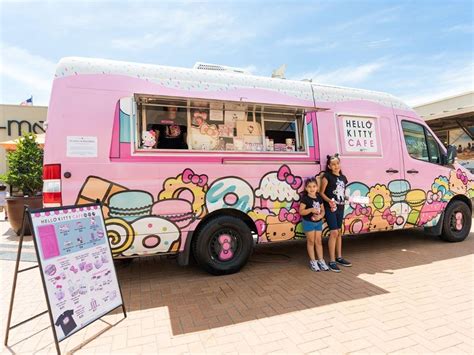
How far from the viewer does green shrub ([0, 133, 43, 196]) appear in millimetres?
7492

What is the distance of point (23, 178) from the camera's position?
750 centimetres

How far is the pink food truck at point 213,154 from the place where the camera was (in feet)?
12.0

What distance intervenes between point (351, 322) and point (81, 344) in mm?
2559

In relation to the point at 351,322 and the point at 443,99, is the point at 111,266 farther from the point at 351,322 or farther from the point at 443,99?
the point at 443,99

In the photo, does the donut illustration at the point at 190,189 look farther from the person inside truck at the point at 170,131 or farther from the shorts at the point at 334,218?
the shorts at the point at 334,218

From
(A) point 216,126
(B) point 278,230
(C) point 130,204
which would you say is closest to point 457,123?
(B) point 278,230

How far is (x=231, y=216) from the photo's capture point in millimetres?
4336

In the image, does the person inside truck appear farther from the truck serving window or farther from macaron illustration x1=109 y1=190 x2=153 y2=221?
macaron illustration x1=109 y1=190 x2=153 y2=221

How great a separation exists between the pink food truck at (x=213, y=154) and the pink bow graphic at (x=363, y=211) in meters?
0.02

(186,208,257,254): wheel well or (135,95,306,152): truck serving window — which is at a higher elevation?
(135,95,306,152): truck serving window

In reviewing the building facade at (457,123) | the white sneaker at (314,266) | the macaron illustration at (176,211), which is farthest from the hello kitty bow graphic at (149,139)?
the building facade at (457,123)

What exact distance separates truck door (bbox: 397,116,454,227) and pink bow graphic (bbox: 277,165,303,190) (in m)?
2.21

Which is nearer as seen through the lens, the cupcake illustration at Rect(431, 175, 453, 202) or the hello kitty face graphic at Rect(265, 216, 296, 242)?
the hello kitty face graphic at Rect(265, 216, 296, 242)

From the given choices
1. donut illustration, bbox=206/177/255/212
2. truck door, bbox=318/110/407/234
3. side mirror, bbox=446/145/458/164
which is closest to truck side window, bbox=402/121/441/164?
side mirror, bbox=446/145/458/164
